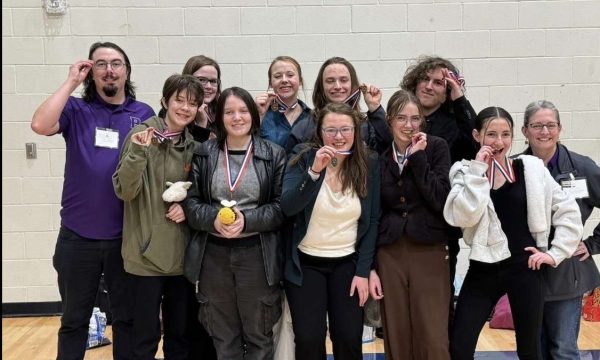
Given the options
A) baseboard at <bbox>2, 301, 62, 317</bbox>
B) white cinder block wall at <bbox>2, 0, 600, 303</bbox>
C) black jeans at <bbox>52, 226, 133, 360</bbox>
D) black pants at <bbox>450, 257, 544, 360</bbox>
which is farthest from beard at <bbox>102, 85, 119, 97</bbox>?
baseboard at <bbox>2, 301, 62, 317</bbox>

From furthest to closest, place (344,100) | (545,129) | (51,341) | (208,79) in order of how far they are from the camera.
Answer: (51,341)
(208,79)
(344,100)
(545,129)

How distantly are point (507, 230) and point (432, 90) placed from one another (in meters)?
0.85

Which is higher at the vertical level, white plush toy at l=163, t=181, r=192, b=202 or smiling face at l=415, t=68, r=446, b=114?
smiling face at l=415, t=68, r=446, b=114

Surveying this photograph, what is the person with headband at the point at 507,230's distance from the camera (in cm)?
226

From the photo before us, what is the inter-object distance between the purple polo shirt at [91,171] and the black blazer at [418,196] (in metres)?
1.31

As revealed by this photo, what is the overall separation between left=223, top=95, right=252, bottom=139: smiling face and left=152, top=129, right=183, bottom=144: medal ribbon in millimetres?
256

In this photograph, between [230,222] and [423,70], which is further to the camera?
[423,70]

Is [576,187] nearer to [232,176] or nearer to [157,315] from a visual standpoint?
[232,176]

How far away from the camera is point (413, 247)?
2367 millimetres

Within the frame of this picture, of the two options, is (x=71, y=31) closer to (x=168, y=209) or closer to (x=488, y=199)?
(x=168, y=209)

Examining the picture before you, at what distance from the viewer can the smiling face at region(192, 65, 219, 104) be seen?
2900 millimetres

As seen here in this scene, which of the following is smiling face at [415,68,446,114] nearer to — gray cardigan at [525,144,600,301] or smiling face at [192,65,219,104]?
gray cardigan at [525,144,600,301]

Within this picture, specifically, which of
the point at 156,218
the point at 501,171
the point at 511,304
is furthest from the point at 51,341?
the point at 501,171

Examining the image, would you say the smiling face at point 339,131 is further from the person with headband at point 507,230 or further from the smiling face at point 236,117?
the person with headband at point 507,230
